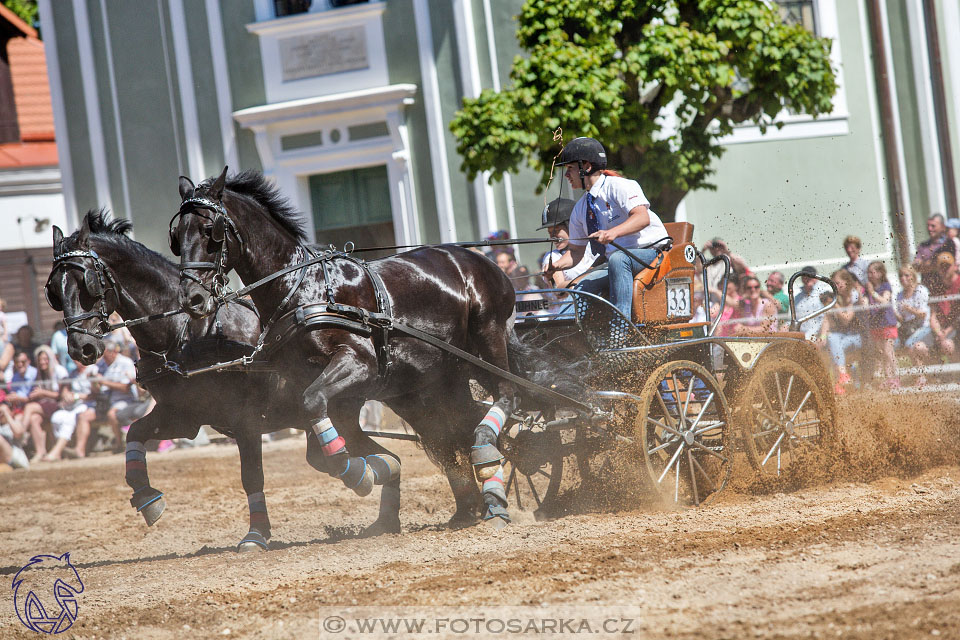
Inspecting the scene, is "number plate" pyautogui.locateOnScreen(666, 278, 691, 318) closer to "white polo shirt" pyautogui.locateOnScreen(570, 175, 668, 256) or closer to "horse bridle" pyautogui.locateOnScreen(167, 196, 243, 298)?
"white polo shirt" pyautogui.locateOnScreen(570, 175, 668, 256)

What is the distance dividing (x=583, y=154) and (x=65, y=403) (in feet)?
30.7

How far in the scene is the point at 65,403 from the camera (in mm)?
13367

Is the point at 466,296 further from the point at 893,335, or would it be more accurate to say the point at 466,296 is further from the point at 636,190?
the point at 893,335

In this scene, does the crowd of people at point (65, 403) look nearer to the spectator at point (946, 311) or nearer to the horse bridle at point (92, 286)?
the horse bridle at point (92, 286)

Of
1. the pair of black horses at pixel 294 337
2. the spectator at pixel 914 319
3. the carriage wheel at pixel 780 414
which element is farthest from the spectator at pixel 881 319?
the pair of black horses at pixel 294 337

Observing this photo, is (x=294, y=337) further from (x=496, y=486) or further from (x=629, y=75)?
(x=629, y=75)

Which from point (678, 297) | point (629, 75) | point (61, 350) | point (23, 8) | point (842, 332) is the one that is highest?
point (23, 8)

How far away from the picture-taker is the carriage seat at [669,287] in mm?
6391

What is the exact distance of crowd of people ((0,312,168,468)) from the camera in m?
13.2

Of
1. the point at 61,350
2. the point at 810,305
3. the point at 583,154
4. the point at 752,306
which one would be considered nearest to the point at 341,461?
the point at 583,154

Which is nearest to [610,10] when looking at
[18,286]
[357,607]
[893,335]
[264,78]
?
[893,335]

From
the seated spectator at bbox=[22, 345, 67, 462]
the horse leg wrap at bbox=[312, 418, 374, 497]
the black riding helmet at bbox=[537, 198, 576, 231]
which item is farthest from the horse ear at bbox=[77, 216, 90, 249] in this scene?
the seated spectator at bbox=[22, 345, 67, 462]

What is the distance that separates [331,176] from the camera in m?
15.4

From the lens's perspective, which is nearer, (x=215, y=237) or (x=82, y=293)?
(x=215, y=237)
